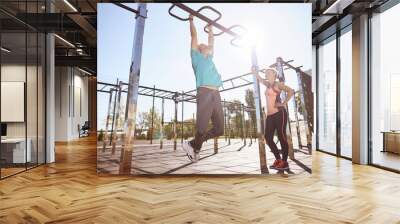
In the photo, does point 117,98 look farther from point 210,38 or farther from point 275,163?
point 275,163

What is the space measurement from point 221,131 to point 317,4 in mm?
3469

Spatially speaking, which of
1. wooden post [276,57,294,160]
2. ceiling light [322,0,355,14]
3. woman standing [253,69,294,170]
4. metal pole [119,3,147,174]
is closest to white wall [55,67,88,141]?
metal pole [119,3,147,174]

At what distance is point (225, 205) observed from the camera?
448cm

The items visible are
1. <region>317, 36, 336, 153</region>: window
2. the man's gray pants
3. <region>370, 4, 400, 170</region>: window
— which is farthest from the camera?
<region>317, 36, 336, 153</region>: window

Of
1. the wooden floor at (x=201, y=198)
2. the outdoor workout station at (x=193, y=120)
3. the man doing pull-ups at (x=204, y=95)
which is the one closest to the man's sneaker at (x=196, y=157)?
A: the man doing pull-ups at (x=204, y=95)

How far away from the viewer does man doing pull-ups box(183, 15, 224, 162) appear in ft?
21.4

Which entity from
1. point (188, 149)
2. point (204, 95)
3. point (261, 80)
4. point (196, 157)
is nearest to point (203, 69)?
point (204, 95)

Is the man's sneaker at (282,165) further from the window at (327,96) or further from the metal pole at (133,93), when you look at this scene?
the window at (327,96)

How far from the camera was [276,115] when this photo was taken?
656 cm

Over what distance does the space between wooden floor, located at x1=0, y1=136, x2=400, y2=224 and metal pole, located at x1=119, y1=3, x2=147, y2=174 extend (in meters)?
0.34

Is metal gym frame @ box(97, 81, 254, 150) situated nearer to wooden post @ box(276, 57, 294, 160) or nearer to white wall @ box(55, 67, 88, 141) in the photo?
wooden post @ box(276, 57, 294, 160)

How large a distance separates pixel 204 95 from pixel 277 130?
1371 millimetres

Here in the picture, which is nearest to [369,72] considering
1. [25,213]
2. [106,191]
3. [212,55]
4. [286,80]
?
[286,80]

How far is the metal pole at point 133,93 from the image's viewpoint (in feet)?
21.1
